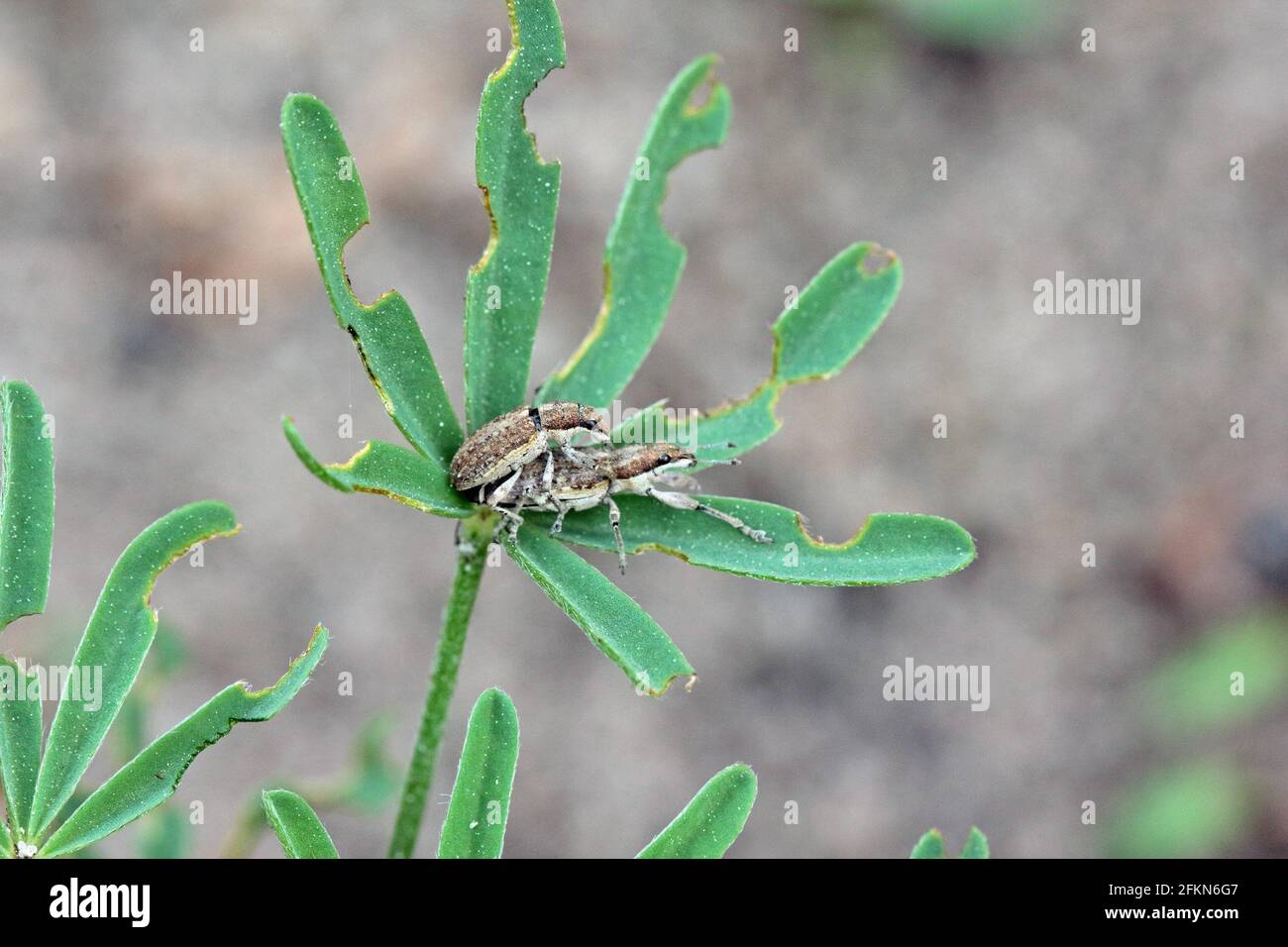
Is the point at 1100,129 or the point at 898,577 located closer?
the point at 898,577

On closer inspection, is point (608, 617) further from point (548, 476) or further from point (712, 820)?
point (712, 820)

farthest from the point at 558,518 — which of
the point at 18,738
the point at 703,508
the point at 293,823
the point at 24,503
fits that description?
the point at 18,738

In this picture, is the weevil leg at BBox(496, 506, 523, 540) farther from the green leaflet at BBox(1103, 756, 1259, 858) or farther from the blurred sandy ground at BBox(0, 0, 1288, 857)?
the green leaflet at BBox(1103, 756, 1259, 858)

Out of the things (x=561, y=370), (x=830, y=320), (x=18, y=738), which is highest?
(x=830, y=320)

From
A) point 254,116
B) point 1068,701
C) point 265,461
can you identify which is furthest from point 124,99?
point 1068,701

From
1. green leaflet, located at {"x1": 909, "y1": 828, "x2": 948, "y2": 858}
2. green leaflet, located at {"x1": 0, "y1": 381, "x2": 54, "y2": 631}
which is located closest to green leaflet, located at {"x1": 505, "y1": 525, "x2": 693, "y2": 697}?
green leaflet, located at {"x1": 909, "y1": 828, "x2": 948, "y2": 858}

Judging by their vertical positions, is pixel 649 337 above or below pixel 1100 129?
below

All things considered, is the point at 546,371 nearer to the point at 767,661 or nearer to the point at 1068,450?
the point at 767,661
